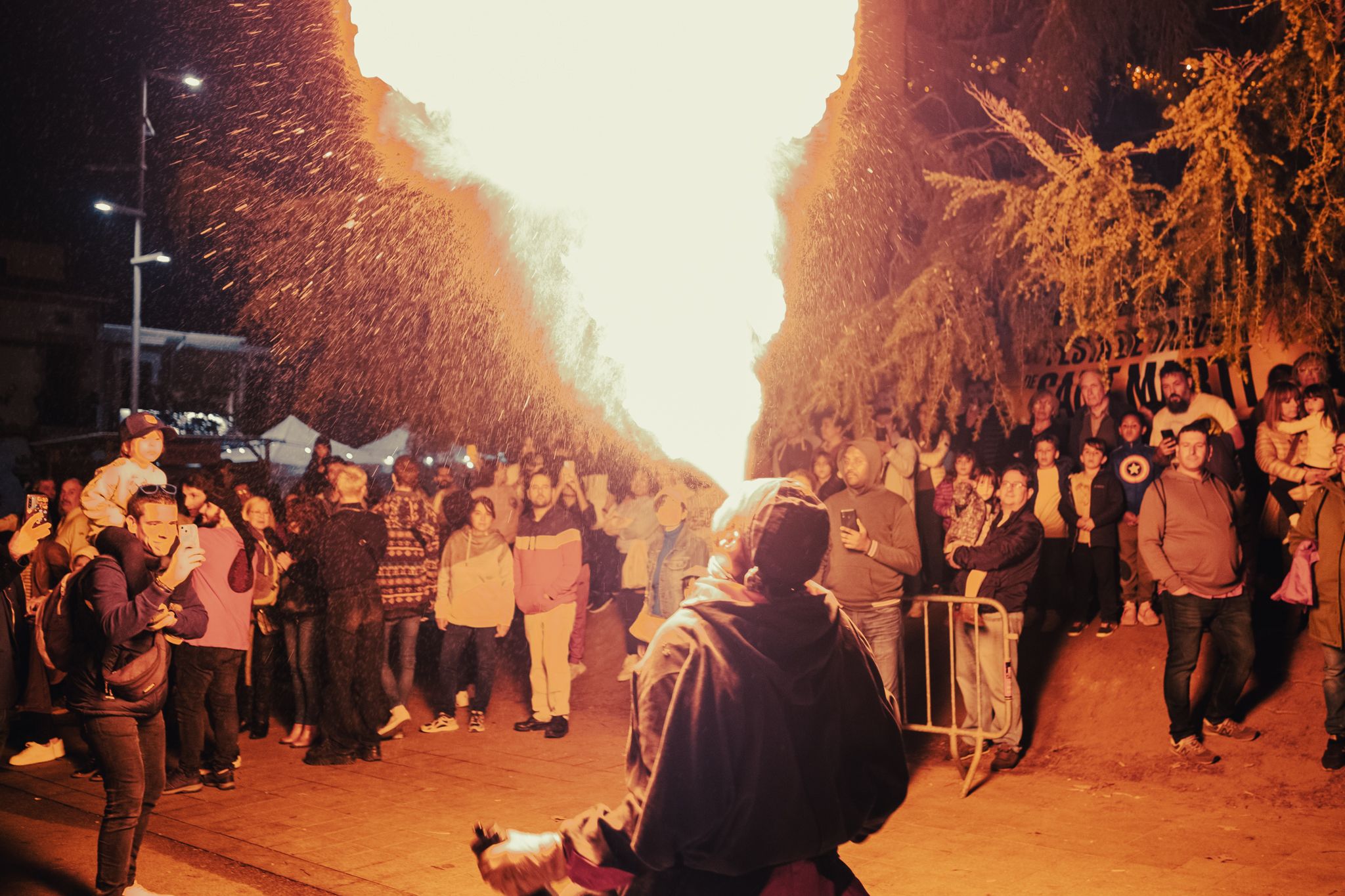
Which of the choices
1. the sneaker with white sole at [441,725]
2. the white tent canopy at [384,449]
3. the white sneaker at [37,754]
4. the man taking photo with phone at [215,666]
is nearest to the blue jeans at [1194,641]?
the sneaker with white sole at [441,725]

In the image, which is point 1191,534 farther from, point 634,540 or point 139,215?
point 139,215

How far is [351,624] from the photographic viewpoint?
27.5 feet

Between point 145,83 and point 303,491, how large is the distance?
17263mm

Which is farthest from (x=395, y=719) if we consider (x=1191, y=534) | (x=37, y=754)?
(x=1191, y=534)

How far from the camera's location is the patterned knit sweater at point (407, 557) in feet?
29.8

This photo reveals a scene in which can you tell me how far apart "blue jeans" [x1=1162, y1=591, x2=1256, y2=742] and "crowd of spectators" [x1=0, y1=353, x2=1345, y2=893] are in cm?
2

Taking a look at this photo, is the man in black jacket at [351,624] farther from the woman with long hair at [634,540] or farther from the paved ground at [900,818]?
the woman with long hair at [634,540]

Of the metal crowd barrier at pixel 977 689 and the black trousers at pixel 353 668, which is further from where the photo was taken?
the black trousers at pixel 353 668

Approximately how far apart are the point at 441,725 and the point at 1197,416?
285 inches

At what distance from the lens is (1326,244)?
7.93 m

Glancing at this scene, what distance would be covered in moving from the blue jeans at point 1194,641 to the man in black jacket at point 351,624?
5.91 meters

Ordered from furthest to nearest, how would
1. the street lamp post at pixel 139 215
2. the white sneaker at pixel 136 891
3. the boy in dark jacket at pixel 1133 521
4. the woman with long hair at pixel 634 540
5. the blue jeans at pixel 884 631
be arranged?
the street lamp post at pixel 139 215
the woman with long hair at pixel 634 540
the boy in dark jacket at pixel 1133 521
the blue jeans at pixel 884 631
the white sneaker at pixel 136 891

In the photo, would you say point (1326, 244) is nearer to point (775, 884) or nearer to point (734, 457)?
point (734, 457)

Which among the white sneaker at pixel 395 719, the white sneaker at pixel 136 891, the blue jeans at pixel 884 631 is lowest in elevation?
the white sneaker at pixel 395 719
